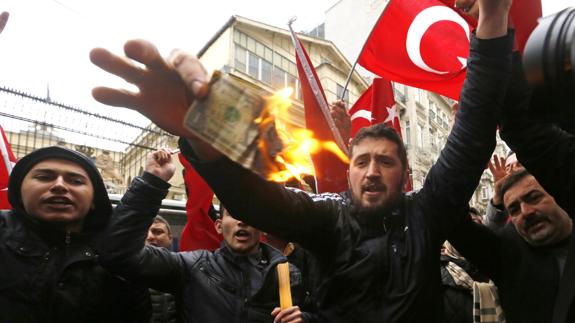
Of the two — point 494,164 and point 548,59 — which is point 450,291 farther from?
point 548,59

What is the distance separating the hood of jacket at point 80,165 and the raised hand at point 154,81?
54.6 inches

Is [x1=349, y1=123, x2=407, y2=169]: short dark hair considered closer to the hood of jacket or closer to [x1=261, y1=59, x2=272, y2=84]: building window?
the hood of jacket

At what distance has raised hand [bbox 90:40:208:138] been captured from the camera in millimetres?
984

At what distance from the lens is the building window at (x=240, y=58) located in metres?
16.8

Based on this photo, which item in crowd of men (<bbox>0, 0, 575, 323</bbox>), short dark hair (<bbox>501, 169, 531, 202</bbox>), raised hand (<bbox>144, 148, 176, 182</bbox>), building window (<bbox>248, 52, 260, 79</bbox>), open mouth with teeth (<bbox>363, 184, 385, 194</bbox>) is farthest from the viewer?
building window (<bbox>248, 52, 260, 79</bbox>)

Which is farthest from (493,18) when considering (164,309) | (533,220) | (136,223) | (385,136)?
(164,309)

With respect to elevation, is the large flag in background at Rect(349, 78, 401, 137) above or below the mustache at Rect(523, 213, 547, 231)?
above

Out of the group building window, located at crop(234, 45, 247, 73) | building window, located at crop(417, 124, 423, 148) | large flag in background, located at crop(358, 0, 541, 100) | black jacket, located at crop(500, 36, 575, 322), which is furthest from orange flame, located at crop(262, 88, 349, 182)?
building window, located at crop(417, 124, 423, 148)

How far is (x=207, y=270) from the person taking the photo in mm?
2574

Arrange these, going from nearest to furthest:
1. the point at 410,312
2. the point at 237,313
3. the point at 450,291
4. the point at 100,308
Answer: the point at 410,312 < the point at 100,308 < the point at 237,313 < the point at 450,291

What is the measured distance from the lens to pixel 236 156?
39.1 inches

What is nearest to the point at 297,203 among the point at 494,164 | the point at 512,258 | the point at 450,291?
the point at 512,258

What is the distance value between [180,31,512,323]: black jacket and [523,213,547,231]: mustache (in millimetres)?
691

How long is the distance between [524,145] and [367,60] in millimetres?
2737
